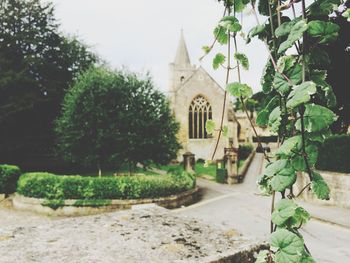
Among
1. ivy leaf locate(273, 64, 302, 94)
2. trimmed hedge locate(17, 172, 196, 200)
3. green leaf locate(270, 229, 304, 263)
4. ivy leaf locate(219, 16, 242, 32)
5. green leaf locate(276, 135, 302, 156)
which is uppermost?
ivy leaf locate(219, 16, 242, 32)

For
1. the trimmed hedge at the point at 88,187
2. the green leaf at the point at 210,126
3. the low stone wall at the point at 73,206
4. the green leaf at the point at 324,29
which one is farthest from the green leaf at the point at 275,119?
the trimmed hedge at the point at 88,187

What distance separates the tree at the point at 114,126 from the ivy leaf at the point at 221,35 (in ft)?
58.8

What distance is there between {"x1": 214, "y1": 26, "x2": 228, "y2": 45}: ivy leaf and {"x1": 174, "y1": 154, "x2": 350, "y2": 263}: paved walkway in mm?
5458

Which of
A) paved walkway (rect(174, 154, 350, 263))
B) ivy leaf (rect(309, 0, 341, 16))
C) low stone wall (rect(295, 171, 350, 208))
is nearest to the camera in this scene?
ivy leaf (rect(309, 0, 341, 16))

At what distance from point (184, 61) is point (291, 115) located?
54.2 m

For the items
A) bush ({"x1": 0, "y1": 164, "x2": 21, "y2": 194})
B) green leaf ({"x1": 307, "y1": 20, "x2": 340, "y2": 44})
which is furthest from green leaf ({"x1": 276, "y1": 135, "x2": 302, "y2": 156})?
bush ({"x1": 0, "y1": 164, "x2": 21, "y2": 194})

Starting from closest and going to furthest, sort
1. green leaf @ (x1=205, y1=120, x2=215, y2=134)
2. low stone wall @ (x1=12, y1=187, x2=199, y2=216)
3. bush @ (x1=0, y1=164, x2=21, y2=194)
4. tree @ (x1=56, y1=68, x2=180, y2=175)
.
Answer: green leaf @ (x1=205, y1=120, x2=215, y2=134)
low stone wall @ (x1=12, y1=187, x2=199, y2=216)
bush @ (x1=0, y1=164, x2=21, y2=194)
tree @ (x1=56, y1=68, x2=180, y2=175)

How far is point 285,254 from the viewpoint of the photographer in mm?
1214

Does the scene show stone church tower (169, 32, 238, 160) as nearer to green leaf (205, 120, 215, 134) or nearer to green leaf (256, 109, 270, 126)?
green leaf (205, 120, 215, 134)

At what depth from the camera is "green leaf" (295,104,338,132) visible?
119 centimetres

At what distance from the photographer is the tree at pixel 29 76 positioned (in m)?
23.4

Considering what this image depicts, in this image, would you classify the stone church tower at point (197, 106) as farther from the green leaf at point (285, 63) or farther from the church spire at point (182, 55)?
the green leaf at point (285, 63)

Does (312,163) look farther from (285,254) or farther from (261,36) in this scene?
(261,36)

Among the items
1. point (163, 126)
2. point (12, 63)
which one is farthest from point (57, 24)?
point (163, 126)
